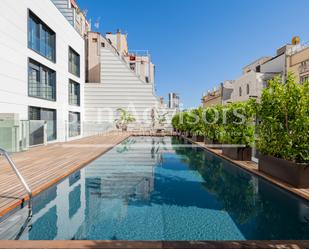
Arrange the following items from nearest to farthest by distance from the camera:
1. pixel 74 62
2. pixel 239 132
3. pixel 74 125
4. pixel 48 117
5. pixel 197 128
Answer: pixel 239 132, pixel 48 117, pixel 197 128, pixel 74 125, pixel 74 62

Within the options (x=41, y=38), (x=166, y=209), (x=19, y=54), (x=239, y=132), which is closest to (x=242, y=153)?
(x=239, y=132)

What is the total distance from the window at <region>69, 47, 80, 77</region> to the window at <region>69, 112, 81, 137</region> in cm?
401

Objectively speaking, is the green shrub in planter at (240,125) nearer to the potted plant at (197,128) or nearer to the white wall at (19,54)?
the potted plant at (197,128)

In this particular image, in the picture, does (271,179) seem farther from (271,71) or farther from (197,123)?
(271,71)

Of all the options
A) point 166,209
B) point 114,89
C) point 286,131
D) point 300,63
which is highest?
point 300,63

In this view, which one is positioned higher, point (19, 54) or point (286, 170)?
point (19, 54)

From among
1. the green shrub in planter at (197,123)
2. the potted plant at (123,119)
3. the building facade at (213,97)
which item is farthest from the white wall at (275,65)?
the potted plant at (123,119)

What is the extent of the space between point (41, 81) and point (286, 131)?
14.8 metres

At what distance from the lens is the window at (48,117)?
541 inches

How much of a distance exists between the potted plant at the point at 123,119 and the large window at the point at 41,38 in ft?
47.5

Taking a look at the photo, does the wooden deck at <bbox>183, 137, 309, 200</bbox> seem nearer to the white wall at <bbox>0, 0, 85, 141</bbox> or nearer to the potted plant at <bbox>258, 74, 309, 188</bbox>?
the potted plant at <bbox>258, 74, 309, 188</bbox>

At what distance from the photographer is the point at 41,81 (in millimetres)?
14758

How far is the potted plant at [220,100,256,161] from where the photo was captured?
9.60 m

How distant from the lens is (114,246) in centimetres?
301
